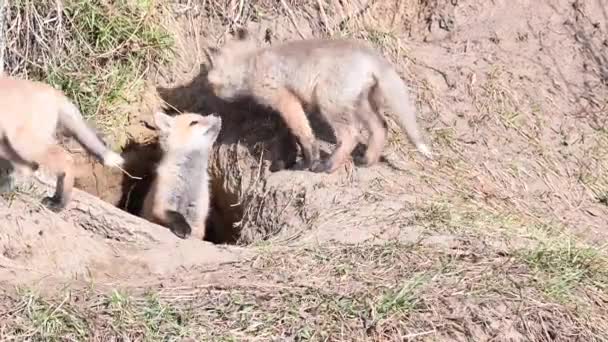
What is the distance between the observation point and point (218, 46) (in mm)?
7438

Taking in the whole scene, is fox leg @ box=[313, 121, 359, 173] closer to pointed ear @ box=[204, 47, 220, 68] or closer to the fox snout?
the fox snout

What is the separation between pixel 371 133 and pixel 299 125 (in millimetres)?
436

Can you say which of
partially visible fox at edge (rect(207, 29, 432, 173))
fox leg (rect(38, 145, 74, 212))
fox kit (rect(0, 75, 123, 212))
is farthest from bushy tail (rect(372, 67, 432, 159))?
fox leg (rect(38, 145, 74, 212))

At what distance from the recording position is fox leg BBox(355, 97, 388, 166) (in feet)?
21.3

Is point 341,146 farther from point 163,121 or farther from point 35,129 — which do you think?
point 35,129

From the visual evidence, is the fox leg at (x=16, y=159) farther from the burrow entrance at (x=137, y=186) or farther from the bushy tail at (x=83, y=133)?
the burrow entrance at (x=137, y=186)

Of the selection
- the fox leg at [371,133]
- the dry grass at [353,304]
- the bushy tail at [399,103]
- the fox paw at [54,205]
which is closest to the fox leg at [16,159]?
the fox paw at [54,205]

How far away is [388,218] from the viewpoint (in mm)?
5746

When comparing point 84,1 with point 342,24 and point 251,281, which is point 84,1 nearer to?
point 342,24

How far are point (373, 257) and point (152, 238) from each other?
124 cm

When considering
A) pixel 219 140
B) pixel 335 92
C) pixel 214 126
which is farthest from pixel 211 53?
pixel 335 92

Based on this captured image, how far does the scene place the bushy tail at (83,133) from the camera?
565 cm

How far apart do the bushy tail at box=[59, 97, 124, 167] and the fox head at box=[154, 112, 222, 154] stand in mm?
815

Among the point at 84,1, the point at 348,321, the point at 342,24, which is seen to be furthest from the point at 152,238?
the point at 342,24
